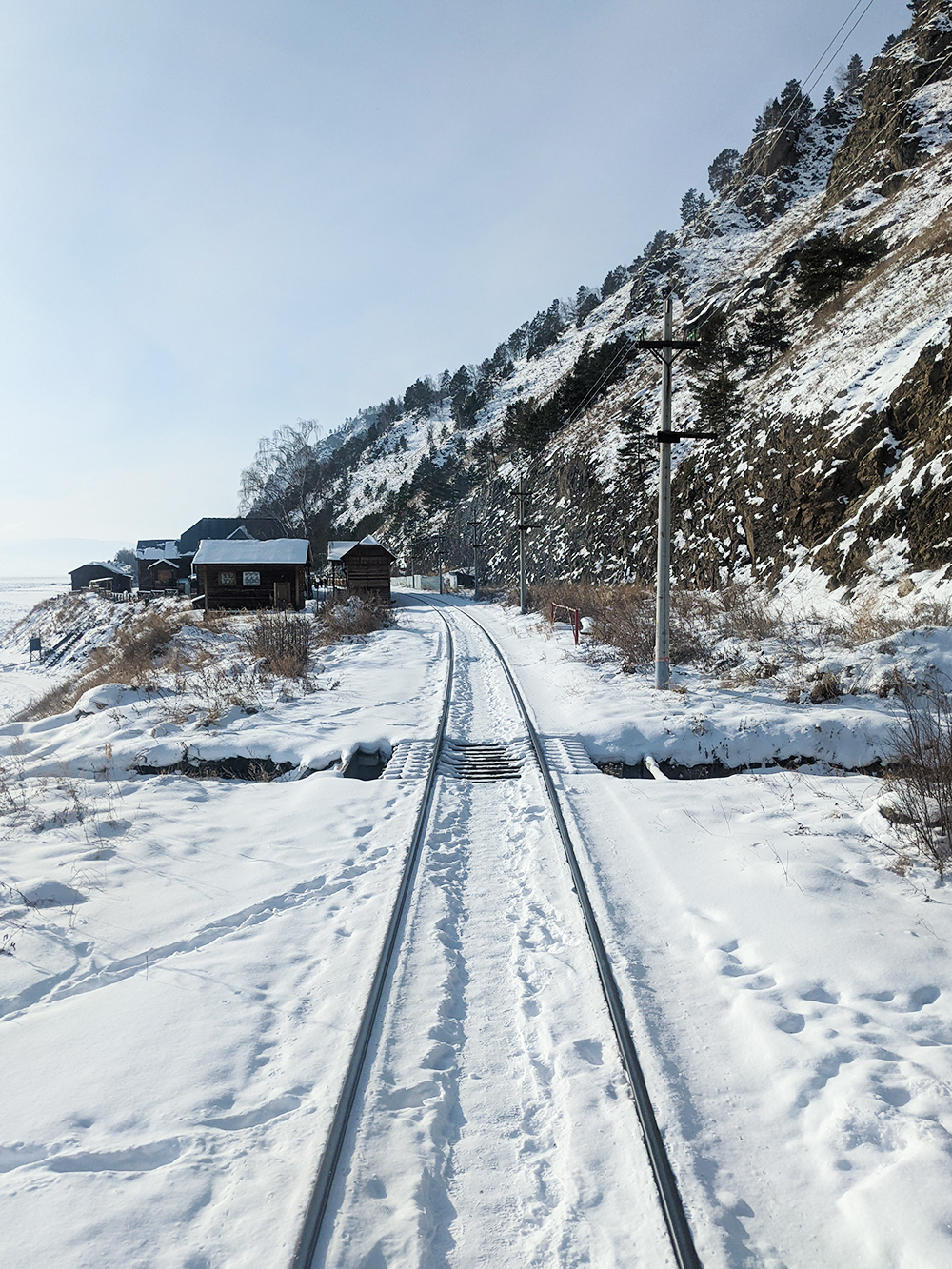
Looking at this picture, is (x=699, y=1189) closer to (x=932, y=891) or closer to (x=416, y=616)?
(x=932, y=891)

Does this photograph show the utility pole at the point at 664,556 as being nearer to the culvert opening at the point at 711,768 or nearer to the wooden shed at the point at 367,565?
the culvert opening at the point at 711,768

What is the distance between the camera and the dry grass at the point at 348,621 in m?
23.4

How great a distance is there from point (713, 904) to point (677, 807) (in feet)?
6.66

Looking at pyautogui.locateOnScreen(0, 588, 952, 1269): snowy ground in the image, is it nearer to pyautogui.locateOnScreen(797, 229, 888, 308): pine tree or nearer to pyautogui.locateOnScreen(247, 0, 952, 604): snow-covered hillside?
pyautogui.locateOnScreen(247, 0, 952, 604): snow-covered hillside

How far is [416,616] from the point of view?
3303 cm

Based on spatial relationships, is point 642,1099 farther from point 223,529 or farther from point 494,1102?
point 223,529

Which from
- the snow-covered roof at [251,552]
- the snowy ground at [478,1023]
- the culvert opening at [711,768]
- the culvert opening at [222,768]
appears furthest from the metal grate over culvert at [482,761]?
the snow-covered roof at [251,552]

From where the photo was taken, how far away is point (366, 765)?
9.24 m

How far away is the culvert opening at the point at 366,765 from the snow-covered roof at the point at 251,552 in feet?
107

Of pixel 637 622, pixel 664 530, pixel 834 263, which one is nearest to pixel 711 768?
pixel 664 530

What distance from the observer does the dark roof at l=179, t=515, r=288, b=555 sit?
62875mm

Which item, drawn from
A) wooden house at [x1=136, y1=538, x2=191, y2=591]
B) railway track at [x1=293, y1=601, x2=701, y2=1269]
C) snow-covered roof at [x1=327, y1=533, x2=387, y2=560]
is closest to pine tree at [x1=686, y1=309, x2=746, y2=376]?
snow-covered roof at [x1=327, y1=533, x2=387, y2=560]

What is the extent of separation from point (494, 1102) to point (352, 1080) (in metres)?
0.75

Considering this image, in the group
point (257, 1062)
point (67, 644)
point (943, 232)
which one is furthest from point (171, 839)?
point (67, 644)
